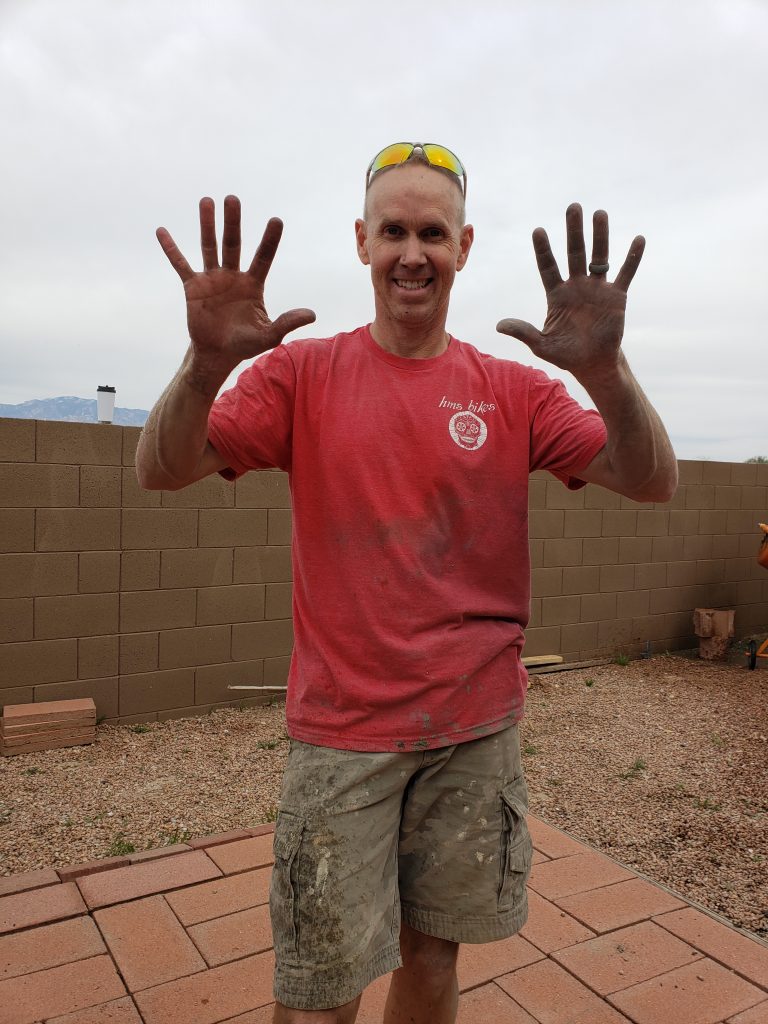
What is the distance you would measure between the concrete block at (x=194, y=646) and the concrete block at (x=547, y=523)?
254 centimetres

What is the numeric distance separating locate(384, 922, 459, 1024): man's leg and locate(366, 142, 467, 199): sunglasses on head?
1484 millimetres

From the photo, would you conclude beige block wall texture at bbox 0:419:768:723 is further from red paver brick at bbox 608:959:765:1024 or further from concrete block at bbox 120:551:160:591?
red paver brick at bbox 608:959:765:1024

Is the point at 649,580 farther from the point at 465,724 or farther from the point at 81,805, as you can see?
the point at 465,724

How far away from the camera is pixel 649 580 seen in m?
7.09

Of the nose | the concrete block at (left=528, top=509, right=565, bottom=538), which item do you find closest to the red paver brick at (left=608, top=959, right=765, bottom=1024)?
the nose

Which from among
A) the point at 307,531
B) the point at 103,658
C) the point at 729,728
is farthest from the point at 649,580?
the point at 307,531

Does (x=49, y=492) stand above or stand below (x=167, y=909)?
above

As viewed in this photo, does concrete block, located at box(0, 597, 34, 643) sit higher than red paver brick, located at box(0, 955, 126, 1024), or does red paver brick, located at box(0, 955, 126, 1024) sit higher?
concrete block, located at box(0, 597, 34, 643)

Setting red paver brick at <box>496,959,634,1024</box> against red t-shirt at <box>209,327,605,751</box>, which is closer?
red t-shirt at <box>209,327,605,751</box>

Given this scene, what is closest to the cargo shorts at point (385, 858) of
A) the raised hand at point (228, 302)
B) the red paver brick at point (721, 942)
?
the raised hand at point (228, 302)

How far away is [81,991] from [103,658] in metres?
2.57

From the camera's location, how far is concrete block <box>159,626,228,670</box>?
189 inches

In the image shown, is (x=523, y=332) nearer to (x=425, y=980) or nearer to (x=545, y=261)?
(x=545, y=261)

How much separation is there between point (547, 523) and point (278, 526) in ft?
7.49
